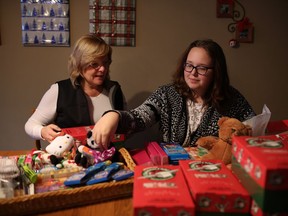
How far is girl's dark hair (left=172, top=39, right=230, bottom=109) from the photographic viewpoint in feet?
4.45

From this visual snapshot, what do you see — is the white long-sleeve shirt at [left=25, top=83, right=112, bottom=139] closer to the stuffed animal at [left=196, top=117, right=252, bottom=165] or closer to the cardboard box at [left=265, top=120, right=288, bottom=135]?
the stuffed animal at [left=196, top=117, right=252, bottom=165]

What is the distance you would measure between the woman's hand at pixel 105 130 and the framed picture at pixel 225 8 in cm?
163

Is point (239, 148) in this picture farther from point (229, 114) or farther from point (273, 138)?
point (229, 114)

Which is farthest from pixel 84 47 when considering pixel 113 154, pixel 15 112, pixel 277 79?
pixel 277 79

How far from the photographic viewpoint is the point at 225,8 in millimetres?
2234

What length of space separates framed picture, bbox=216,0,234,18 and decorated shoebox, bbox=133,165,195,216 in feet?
6.11

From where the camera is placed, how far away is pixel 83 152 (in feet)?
3.20

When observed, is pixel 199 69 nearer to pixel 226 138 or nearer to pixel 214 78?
pixel 214 78

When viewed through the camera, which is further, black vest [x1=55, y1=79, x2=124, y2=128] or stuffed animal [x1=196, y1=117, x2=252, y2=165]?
black vest [x1=55, y1=79, x2=124, y2=128]

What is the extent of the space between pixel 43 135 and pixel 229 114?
940 mm

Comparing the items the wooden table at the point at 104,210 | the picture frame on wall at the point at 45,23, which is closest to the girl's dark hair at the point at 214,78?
the wooden table at the point at 104,210

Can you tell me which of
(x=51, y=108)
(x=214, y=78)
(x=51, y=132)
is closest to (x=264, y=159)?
(x=214, y=78)

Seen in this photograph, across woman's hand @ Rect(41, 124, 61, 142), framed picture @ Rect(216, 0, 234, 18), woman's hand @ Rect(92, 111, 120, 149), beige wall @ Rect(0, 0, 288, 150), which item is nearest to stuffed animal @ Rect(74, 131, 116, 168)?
woman's hand @ Rect(92, 111, 120, 149)

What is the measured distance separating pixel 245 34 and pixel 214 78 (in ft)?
3.70
